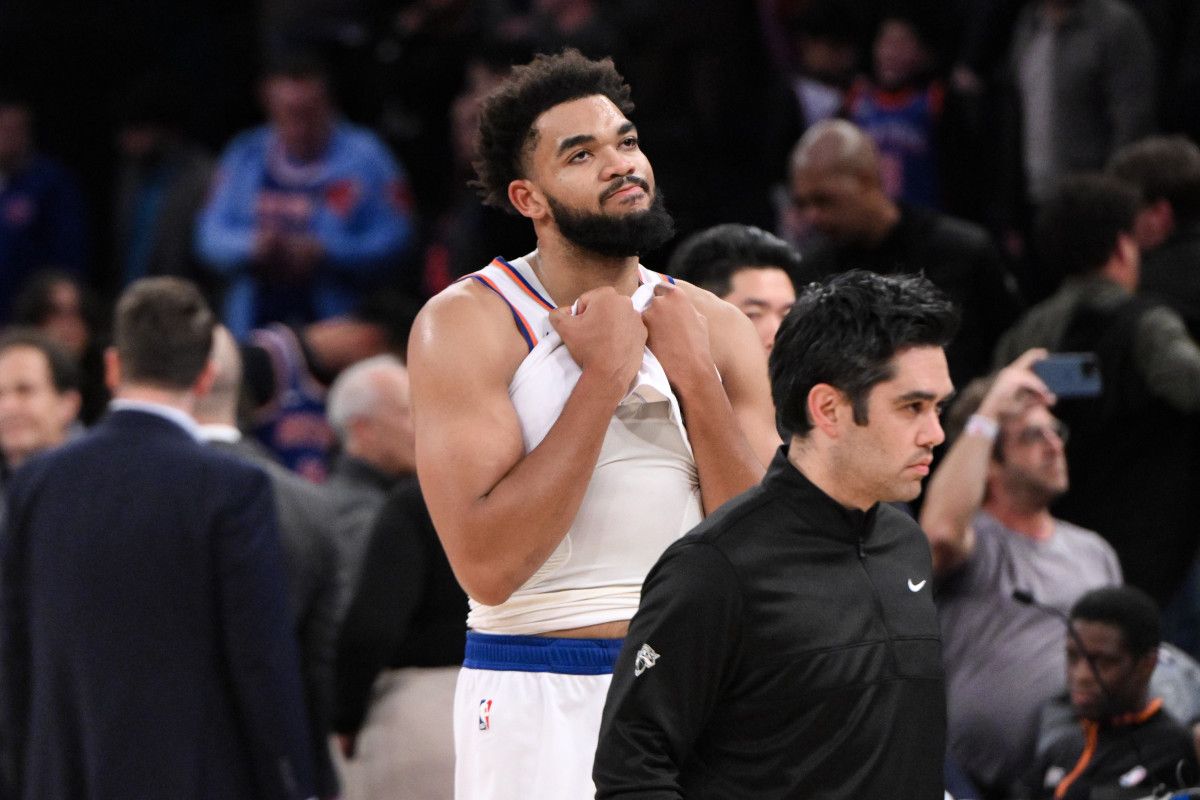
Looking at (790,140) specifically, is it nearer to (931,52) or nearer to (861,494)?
(931,52)

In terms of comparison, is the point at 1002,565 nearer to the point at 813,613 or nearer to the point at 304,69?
the point at 813,613

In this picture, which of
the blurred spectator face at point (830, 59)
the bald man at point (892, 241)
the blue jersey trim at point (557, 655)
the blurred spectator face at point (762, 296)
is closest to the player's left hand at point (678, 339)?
the blue jersey trim at point (557, 655)

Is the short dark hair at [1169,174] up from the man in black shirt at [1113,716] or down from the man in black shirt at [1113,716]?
up

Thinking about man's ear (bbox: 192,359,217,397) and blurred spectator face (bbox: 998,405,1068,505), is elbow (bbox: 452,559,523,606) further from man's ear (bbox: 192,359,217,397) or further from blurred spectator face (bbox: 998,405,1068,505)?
blurred spectator face (bbox: 998,405,1068,505)

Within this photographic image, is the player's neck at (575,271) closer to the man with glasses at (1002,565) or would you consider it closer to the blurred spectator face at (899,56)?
the man with glasses at (1002,565)

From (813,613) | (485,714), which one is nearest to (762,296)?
(485,714)

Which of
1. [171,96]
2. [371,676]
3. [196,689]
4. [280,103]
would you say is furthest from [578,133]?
[171,96]

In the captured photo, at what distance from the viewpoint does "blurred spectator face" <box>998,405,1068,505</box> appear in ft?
17.8

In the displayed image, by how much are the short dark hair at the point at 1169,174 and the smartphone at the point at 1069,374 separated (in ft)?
3.90

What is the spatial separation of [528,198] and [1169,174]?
→ 10.8 ft

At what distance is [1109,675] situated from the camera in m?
4.93

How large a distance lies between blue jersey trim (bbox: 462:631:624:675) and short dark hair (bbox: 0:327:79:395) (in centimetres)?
402

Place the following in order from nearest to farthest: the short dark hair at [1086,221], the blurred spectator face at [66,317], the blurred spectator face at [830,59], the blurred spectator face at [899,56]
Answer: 1. the short dark hair at [1086,221]
2. the blurred spectator face at [899,56]
3. the blurred spectator face at [830,59]
4. the blurred spectator face at [66,317]

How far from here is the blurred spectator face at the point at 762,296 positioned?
4.59 meters
